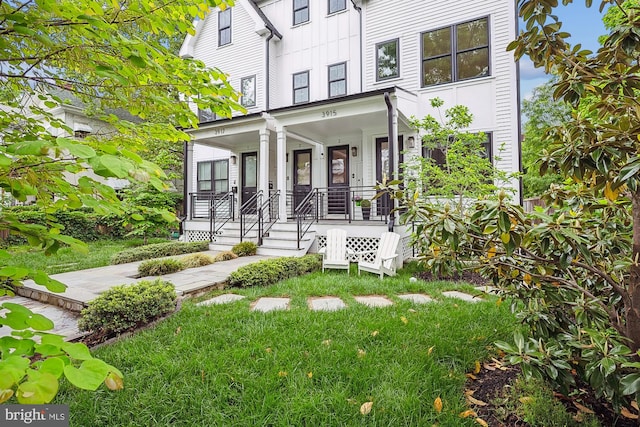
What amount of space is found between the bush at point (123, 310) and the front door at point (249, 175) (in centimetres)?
848

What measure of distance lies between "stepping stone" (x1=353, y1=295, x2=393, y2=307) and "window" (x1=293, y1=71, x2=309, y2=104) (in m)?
8.49

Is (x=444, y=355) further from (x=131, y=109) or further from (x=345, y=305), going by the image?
(x=131, y=109)

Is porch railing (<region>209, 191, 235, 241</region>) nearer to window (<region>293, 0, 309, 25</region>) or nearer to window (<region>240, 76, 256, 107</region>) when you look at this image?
window (<region>240, 76, 256, 107</region>)

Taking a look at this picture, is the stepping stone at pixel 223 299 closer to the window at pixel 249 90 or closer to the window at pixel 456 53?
the window at pixel 456 53

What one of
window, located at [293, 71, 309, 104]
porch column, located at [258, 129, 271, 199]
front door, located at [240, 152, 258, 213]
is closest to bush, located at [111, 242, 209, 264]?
porch column, located at [258, 129, 271, 199]

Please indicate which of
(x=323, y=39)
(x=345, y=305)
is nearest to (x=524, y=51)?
(x=345, y=305)

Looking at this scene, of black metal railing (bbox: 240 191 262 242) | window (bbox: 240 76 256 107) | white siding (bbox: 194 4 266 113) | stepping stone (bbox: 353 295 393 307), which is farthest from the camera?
window (bbox: 240 76 256 107)

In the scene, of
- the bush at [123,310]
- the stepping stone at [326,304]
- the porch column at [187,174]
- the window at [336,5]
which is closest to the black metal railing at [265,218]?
the porch column at [187,174]

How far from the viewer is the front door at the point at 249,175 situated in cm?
1220

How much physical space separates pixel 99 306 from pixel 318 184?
8311 millimetres

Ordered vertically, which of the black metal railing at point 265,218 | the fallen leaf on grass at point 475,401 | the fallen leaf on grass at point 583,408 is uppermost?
the black metal railing at point 265,218

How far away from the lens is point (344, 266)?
649 centimetres

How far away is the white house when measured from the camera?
8.32m

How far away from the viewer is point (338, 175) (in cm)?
1091
